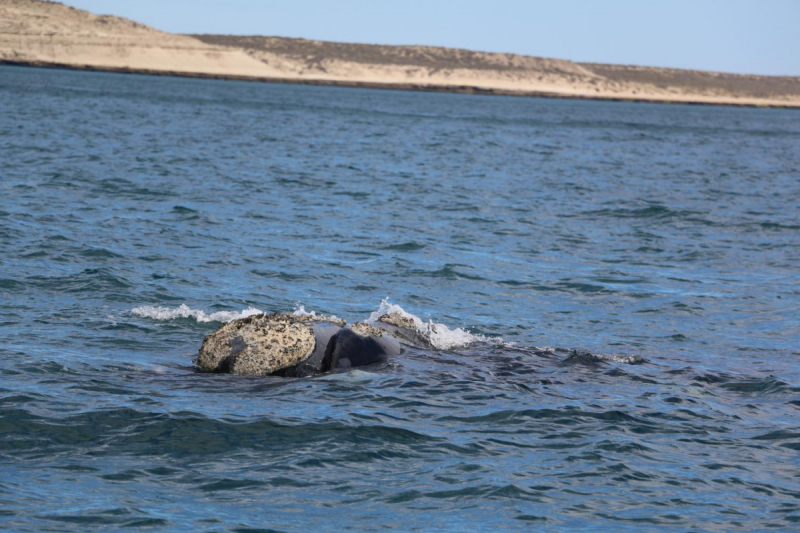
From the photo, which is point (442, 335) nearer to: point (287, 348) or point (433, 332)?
point (433, 332)

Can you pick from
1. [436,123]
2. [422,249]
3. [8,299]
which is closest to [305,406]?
[8,299]

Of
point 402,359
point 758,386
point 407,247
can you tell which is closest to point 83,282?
point 402,359

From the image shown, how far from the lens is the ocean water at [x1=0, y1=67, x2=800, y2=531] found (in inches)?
324

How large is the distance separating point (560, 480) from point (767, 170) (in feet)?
149

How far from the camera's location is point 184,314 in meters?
14.5

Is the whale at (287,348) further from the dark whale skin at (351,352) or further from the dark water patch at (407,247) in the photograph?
the dark water patch at (407,247)

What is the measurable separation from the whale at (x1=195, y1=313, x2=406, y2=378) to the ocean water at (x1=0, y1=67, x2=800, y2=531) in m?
0.33

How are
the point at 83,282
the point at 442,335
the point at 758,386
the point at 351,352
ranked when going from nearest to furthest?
the point at 351,352, the point at 758,386, the point at 442,335, the point at 83,282

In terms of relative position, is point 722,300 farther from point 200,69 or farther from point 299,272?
point 200,69

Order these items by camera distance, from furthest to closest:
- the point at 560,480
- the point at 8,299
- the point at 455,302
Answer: the point at 455,302
the point at 8,299
the point at 560,480

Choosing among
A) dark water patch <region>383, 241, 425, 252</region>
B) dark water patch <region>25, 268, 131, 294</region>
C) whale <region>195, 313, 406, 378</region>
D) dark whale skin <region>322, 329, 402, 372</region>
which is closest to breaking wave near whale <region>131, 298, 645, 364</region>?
whale <region>195, 313, 406, 378</region>

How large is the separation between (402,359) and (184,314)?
394 cm

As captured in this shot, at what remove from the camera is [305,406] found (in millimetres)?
10273

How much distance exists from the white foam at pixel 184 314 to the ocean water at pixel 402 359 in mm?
43
